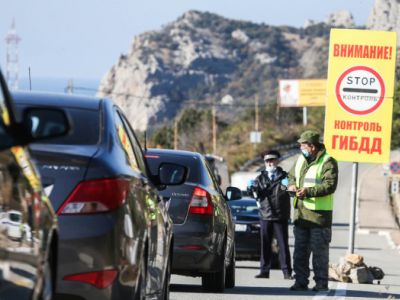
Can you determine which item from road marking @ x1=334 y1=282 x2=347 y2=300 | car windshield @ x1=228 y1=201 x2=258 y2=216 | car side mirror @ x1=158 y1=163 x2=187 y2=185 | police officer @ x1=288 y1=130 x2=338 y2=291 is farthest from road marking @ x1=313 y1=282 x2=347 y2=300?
car windshield @ x1=228 y1=201 x2=258 y2=216

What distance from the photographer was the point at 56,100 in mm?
8422

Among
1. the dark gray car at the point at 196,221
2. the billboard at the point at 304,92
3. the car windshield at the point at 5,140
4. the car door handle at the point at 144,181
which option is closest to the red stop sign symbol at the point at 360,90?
the dark gray car at the point at 196,221

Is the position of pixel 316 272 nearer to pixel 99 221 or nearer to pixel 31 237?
pixel 99 221

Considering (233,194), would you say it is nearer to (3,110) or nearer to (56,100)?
(56,100)

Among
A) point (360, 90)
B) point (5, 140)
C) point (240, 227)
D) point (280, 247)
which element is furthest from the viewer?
point (240, 227)

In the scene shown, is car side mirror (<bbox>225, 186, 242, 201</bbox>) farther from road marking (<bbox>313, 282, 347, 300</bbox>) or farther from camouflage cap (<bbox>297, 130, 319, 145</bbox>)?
road marking (<bbox>313, 282, 347, 300</bbox>)

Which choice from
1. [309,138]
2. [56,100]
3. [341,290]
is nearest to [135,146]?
[56,100]

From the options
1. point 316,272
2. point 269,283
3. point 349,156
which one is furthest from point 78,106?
point 349,156

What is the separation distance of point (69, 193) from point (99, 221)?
0.23 meters

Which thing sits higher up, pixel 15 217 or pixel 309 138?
pixel 15 217

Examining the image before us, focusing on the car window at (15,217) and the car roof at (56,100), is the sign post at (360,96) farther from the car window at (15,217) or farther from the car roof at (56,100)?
the car window at (15,217)

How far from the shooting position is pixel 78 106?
8.16 metres

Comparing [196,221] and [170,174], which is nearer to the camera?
[170,174]

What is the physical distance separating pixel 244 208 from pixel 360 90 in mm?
9374
